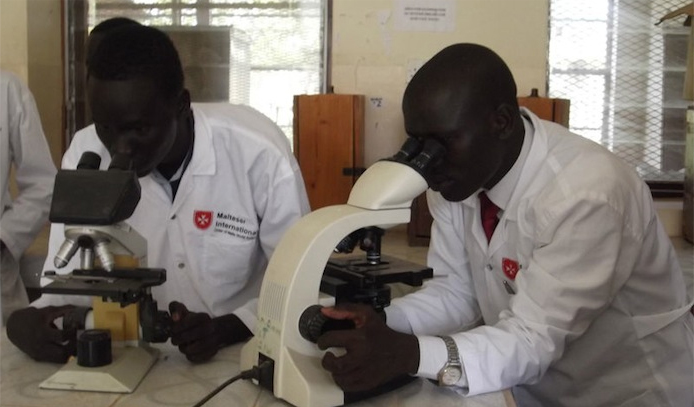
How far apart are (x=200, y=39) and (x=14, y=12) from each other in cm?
80

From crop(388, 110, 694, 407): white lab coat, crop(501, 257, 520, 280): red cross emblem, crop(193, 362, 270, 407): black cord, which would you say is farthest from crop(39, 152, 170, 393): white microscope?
crop(501, 257, 520, 280): red cross emblem

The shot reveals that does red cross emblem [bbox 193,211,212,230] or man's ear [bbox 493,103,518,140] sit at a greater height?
man's ear [bbox 493,103,518,140]

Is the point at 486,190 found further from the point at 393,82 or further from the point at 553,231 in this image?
the point at 393,82

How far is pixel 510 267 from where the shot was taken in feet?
4.44

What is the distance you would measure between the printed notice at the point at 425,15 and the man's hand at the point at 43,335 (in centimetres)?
223

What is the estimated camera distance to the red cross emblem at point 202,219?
153cm

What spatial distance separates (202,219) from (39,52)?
7.09 feet

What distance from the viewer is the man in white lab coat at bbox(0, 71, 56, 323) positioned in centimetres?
240

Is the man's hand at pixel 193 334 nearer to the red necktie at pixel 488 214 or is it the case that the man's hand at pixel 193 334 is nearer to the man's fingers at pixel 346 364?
the man's fingers at pixel 346 364

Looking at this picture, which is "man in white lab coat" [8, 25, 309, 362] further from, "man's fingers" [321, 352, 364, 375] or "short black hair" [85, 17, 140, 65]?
"man's fingers" [321, 352, 364, 375]

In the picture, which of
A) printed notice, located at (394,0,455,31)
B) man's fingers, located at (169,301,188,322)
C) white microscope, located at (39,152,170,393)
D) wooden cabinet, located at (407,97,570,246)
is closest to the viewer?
white microscope, located at (39,152,170,393)

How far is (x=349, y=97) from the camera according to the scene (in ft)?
9.75

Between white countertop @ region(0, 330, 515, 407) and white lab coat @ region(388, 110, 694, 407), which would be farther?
white lab coat @ region(388, 110, 694, 407)

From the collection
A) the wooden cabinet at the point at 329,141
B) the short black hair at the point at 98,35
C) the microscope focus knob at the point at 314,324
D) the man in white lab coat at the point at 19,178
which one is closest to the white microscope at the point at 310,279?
the microscope focus knob at the point at 314,324
